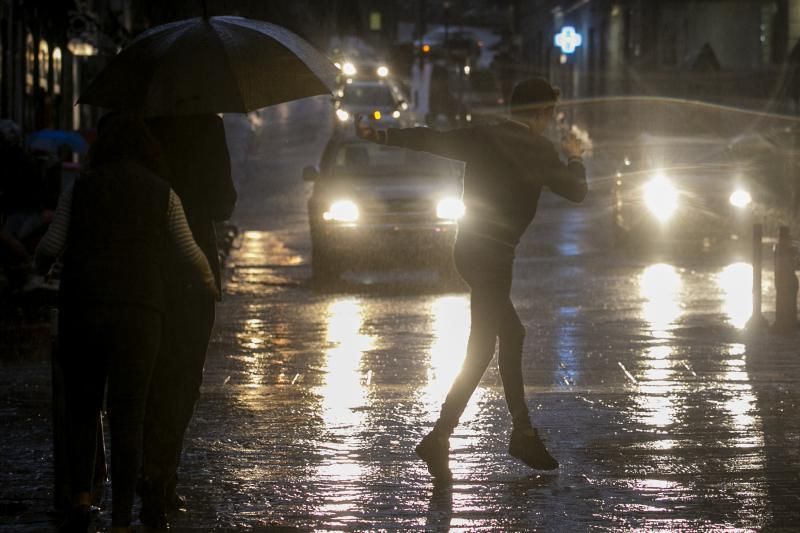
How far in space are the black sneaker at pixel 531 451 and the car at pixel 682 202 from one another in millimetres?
14474

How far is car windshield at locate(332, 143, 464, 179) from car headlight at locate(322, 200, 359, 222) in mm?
752

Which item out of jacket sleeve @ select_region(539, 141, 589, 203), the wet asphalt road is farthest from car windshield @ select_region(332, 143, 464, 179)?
jacket sleeve @ select_region(539, 141, 589, 203)

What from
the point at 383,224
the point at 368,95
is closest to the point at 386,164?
the point at 383,224

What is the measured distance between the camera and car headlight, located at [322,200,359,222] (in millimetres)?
18141

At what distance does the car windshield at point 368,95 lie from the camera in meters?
46.5

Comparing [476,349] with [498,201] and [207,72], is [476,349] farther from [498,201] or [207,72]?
[207,72]

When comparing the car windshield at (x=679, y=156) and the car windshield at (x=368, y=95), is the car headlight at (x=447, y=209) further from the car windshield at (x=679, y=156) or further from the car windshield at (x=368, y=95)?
the car windshield at (x=368, y=95)

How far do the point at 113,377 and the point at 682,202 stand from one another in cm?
1666

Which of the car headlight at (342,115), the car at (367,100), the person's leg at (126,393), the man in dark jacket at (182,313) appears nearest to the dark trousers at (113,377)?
the person's leg at (126,393)

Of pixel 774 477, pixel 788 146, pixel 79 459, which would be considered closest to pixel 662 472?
pixel 774 477

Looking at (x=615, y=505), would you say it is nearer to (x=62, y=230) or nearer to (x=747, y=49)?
(x=62, y=230)

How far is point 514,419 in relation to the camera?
7.84 meters

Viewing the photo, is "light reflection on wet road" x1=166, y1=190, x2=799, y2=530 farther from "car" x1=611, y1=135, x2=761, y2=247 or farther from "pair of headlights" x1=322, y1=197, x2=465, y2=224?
"car" x1=611, y1=135, x2=761, y2=247

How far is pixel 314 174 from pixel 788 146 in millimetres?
11565
